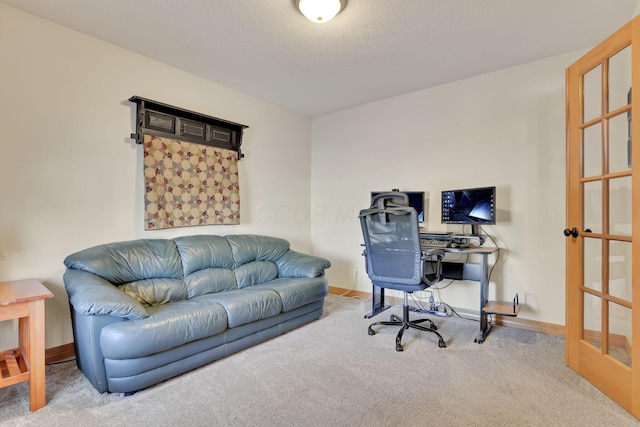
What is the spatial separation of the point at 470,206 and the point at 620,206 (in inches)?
47.3

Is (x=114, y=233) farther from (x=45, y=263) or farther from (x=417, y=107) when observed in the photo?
(x=417, y=107)

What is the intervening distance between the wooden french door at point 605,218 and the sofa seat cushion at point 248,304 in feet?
7.27

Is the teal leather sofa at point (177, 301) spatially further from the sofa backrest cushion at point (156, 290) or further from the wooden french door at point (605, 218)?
the wooden french door at point (605, 218)

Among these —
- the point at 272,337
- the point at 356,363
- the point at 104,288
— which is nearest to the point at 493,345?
the point at 356,363

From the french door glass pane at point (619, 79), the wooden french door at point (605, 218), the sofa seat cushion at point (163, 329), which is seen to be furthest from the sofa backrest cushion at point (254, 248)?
the french door glass pane at point (619, 79)

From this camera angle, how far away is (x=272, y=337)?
285 cm

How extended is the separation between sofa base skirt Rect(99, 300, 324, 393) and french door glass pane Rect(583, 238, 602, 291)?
2262 mm

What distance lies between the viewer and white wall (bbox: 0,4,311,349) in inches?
90.0

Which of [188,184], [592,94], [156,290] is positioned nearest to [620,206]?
[592,94]

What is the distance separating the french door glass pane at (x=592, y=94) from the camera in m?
2.08

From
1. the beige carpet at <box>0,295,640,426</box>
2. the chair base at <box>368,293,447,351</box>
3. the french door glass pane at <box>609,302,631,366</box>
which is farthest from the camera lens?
the chair base at <box>368,293,447,351</box>

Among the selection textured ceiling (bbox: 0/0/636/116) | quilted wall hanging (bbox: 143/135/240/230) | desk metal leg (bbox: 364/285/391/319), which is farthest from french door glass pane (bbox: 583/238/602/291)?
quilted wall hanging (bbox: 143/135/240/230)

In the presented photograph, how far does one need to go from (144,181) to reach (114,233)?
52 cm

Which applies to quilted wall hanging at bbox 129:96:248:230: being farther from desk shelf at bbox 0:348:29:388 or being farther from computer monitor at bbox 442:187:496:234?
computer monitor at bbox 442:187:496:234
